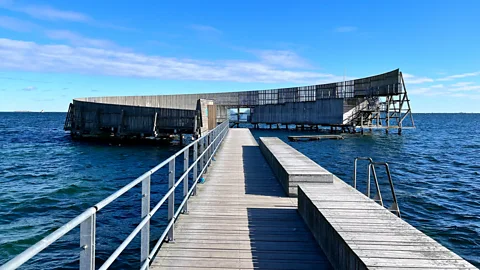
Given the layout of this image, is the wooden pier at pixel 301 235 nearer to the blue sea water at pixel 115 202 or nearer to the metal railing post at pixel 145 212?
the metal railing post at pixel 145 212

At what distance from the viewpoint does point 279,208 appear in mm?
6371

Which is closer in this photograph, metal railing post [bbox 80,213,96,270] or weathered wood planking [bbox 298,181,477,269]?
metal railing post [bbox 80,213,96,270]

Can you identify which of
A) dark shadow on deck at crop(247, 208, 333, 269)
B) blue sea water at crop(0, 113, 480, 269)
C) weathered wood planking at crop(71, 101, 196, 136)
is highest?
weathered wood planking at crop(71, 101, 196, 136)

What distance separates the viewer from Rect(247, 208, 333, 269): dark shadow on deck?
408 cm

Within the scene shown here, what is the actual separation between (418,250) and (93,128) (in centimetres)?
3732

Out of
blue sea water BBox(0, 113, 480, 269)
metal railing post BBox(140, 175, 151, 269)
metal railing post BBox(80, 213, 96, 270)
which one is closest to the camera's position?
metal railing post BBox(80, 213, 96, 270)

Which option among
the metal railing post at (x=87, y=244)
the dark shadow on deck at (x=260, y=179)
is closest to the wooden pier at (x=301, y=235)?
the dark shadow on deck at (x=260, y=179)

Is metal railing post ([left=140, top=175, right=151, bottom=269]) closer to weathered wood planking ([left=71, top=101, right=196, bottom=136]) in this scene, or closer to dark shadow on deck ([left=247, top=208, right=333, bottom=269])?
dark shadow on deck ([left=247, top=208, right=333, bottom=269])

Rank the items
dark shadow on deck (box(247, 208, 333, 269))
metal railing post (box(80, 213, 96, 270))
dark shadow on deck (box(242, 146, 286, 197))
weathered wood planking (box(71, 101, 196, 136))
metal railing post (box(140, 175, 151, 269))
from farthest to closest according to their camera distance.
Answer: weathered wood planking (box(71, 101, 196, 136))
dark shadow on deck (box(242, 146, 286, 197))
dark shadow on deck (box(247, 208, 333, 269))
metal railing post (box(140, 175, 151, 269))
metal railing post (box(80, 213, 96, 270))

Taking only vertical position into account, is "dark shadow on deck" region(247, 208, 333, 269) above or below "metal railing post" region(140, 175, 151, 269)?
below

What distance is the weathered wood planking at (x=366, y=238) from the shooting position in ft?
10.2

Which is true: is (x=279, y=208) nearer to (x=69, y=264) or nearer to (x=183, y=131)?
(x=69, y=264)

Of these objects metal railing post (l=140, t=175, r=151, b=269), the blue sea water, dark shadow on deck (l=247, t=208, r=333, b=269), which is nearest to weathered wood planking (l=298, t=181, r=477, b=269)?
dark shadow on deck (l=247, t=208, r=333, b=269)

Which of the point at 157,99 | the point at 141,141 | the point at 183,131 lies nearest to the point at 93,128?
the point at 141,141
